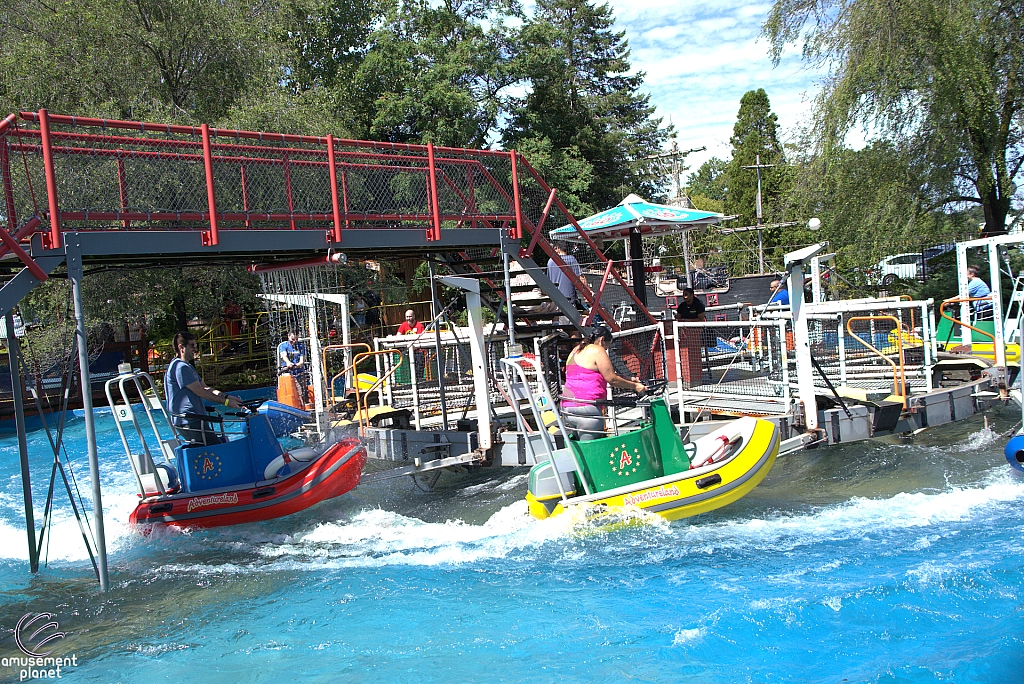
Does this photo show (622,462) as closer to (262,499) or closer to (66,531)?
(262,499)

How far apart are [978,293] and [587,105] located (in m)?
19.6

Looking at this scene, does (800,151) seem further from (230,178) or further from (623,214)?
(230,178)

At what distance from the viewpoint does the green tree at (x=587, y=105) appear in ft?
88.5

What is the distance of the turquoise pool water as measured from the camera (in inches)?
238

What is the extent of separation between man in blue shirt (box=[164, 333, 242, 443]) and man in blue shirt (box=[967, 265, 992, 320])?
Answer: 11.2 metres

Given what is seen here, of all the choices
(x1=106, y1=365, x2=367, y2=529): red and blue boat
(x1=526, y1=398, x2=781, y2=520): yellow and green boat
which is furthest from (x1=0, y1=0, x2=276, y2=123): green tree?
(x1=526, y1=398, x2=781, y2=520): yellow and green boat

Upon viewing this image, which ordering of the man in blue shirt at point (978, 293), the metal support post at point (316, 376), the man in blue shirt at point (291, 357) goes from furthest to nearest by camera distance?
the man in blue shirt at point (291, 357), the man in blue shirt at point (978, 293), the metal support post at point (316, 376)

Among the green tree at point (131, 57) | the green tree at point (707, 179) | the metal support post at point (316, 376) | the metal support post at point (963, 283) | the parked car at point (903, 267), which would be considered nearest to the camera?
the metal support post at point (316, 376)

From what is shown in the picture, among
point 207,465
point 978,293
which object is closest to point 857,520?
point 978,293

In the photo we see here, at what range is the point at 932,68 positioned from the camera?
17.4m

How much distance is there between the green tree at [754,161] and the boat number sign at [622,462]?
27643 millimetres

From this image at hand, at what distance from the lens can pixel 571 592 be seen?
7.29 m

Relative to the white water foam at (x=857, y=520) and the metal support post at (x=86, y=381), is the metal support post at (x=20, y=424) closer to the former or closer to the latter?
the metal support post at (x=86, y=381)

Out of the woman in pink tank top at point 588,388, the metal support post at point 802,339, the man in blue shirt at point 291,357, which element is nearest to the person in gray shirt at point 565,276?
the woman in pink tank top at point 588,388
